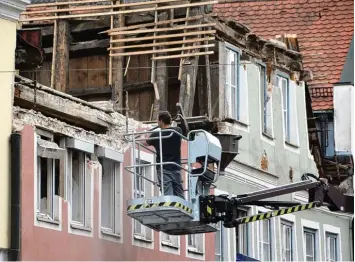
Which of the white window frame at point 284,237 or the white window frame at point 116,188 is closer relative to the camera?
the white window frame at point 116,188

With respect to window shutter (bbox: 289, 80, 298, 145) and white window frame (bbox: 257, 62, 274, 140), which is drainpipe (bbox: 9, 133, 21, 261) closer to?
white window frame (bbox: 257, 62, 274, 140)

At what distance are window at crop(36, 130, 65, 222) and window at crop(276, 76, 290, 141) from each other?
1173cm

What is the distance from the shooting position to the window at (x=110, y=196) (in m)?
32.1

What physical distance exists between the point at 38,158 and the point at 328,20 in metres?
19.9

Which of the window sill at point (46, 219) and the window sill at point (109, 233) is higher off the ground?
the window sill at point (109, 233)

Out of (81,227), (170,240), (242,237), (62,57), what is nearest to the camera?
(81,227)

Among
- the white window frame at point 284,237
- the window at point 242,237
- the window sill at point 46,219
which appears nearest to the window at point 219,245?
the window at point 242,237

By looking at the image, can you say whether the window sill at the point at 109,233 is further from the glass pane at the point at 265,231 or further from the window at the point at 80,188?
the glass pane at the point at 265,231

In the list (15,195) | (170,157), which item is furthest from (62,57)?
(15,195)

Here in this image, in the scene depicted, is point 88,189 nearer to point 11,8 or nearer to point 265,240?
point 11,8

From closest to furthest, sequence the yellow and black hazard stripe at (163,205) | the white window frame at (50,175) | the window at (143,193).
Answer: the yellow and black hazard stripe at (163,205)
the white window frame at (50,175)
the window at (143,193)

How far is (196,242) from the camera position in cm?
3547

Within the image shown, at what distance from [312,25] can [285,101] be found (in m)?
7.03

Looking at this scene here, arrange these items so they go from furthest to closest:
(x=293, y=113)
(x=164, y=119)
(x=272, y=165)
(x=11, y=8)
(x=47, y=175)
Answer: (x=293, y=113), (x=272, y=165), (x=47, y=175), (x=11, y=8), (x=164, y=119)
